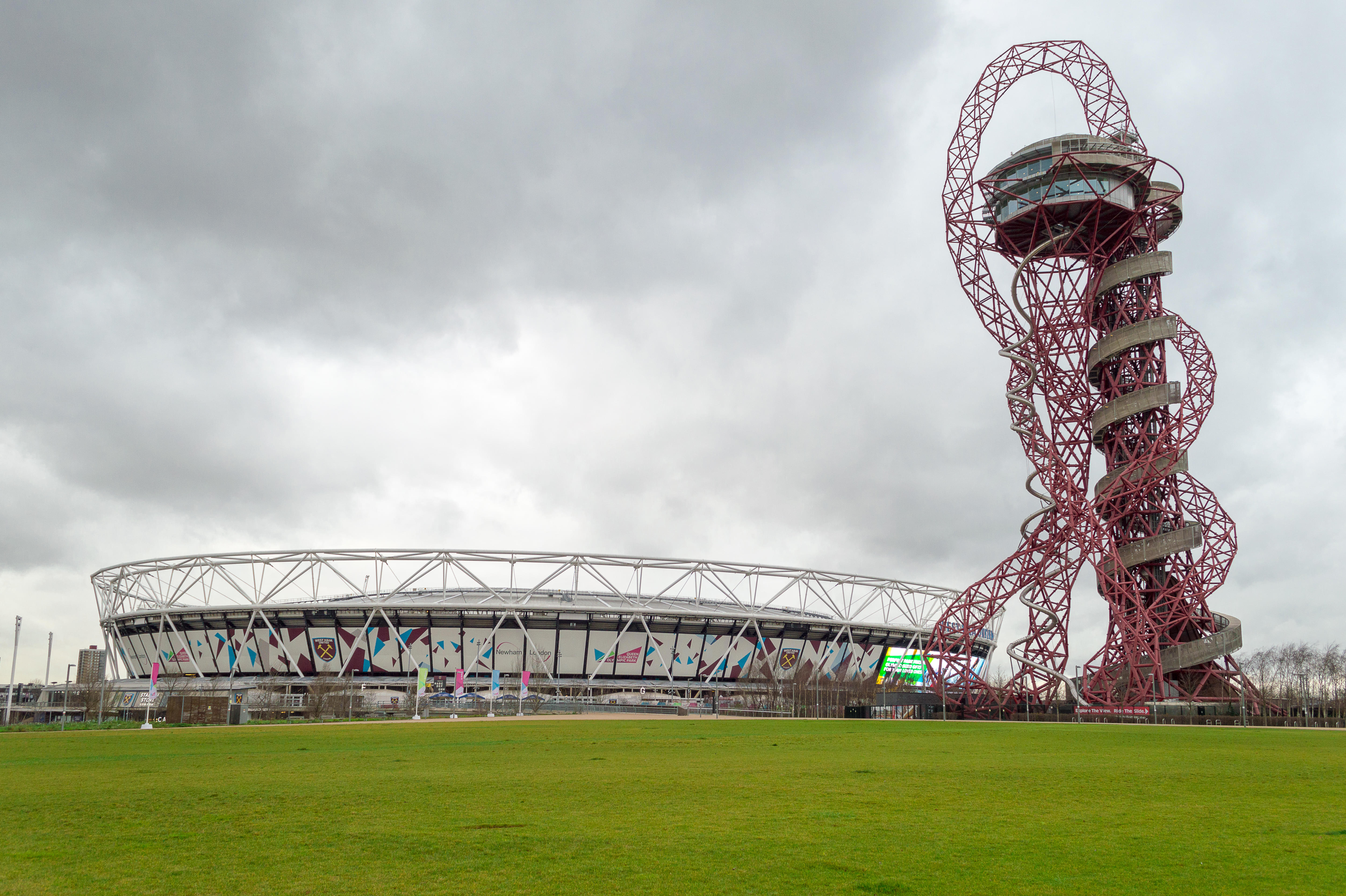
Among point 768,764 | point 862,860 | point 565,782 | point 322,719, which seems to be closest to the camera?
point 862,860

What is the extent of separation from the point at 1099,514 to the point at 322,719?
139 feet

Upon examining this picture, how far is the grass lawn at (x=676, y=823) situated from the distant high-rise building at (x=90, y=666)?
9611cm

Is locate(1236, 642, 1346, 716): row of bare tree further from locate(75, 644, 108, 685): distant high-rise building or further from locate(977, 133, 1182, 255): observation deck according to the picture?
locate(75, 644, 108, 685): distant high-rise building

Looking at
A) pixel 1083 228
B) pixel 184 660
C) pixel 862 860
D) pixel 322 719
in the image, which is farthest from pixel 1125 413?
pixel 184 660

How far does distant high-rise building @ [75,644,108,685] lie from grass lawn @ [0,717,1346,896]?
9611cm

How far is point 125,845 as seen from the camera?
8.80m

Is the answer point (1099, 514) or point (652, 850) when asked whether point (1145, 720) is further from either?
point (652, 850)

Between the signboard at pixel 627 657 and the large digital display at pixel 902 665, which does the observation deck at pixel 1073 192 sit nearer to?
the signboard at pixel 627 657

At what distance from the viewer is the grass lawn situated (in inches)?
286

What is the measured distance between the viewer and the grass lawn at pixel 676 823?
7266 mm

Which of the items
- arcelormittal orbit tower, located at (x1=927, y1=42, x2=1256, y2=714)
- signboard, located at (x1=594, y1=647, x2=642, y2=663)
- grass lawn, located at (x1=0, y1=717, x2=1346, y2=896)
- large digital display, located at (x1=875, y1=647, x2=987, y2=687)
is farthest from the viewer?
large digital display, located at (x1=875, y1=647, x2=987, y2=687)

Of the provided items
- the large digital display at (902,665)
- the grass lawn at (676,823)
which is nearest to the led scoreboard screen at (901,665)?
the large digital display at (902,665)

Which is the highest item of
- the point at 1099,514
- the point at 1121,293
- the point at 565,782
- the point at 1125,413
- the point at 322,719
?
the point at 1121,293

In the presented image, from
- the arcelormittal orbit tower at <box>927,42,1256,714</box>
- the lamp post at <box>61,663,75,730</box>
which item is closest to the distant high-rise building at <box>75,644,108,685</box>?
the lamp post at <box>61,663,75,730</box>
